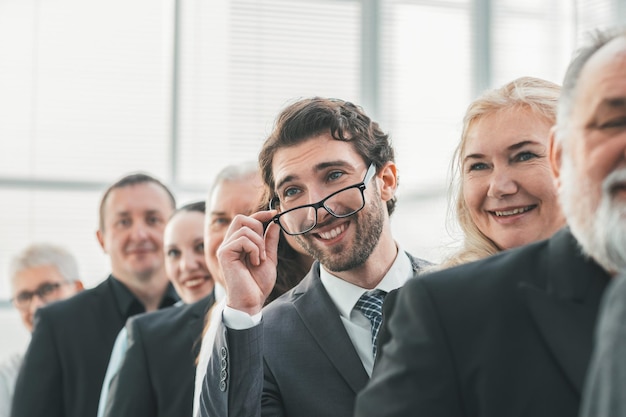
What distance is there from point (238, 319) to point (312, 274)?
26 cm

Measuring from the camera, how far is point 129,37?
271 inches

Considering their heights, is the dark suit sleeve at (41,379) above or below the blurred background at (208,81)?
below

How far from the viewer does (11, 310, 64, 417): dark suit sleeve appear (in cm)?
373

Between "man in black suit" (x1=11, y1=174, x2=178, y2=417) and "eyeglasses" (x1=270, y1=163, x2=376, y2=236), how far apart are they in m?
1.70

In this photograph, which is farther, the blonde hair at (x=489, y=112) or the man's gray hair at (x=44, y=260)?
the man's gray hair at (x=44, y=260)

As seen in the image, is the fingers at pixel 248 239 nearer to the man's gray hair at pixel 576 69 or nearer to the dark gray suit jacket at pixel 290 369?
the dark gray suit jacket at pixel 290 369


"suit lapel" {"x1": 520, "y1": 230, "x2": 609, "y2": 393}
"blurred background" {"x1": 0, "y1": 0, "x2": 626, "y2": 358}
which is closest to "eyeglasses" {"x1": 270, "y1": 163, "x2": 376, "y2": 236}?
"suit lapel" {"x1": 520, "y1": 230, "x2": 609, "y2": 393}

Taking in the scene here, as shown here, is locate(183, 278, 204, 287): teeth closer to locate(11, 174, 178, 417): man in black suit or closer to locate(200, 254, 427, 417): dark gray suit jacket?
locate(11, 174, 178, 417): man in black suit

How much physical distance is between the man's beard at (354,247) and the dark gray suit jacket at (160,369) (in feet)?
3.08

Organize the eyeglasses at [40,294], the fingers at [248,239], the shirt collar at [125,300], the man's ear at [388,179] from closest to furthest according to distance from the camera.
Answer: the fingers at [248,239]
the man's ear at [388,179]
the shirt collar at [125,300]
the eyeglasses at [40,294]

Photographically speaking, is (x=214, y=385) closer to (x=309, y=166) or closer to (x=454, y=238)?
(x=309, y=166)

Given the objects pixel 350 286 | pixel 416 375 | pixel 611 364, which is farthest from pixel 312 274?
pixel 611 364

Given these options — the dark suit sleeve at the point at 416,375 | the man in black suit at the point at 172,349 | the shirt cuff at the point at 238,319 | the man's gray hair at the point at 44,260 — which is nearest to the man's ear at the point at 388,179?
the shirt cuff at the point at 238,319

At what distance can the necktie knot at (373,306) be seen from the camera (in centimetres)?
233
